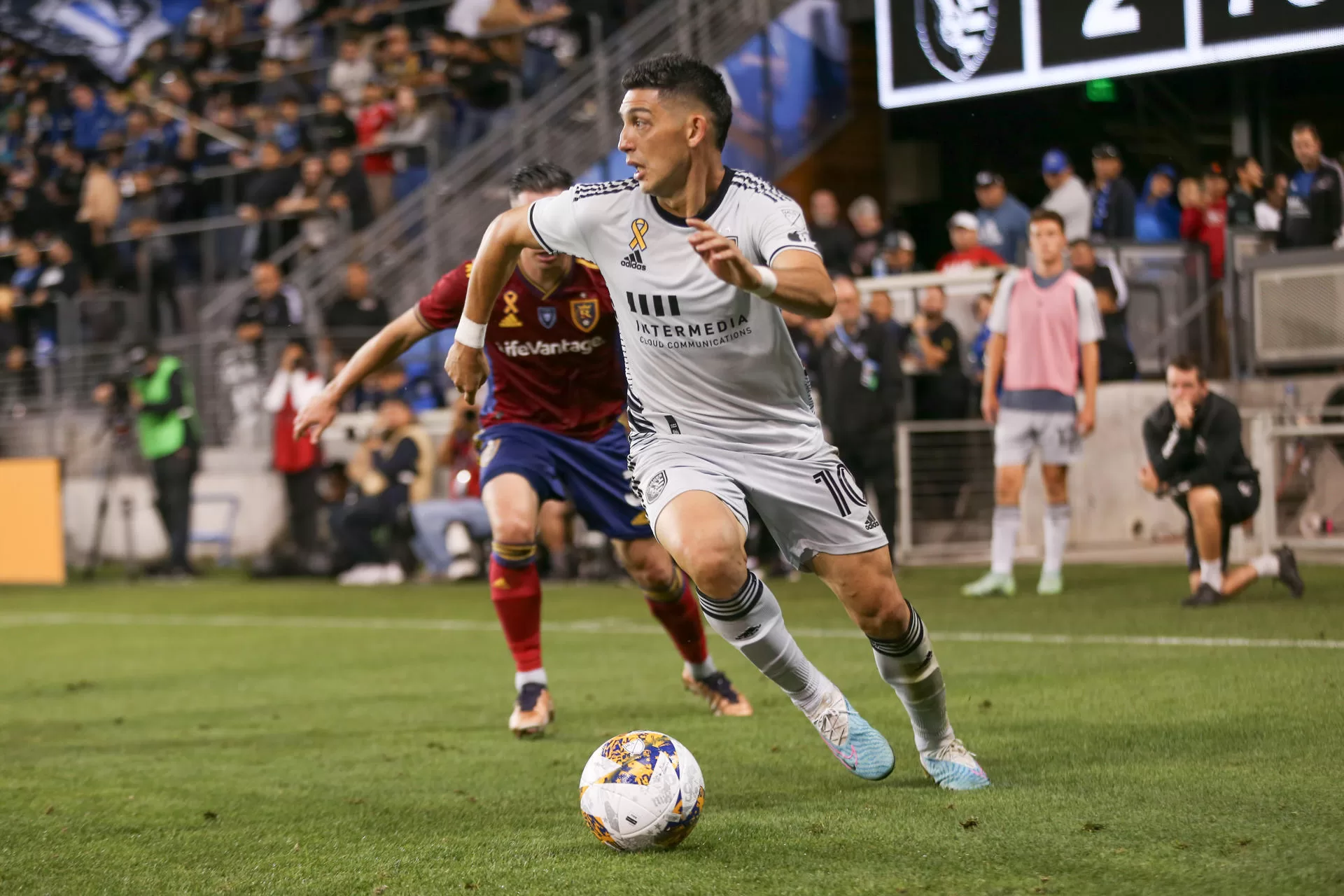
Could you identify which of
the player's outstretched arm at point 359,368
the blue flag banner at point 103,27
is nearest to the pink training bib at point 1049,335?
the player's outstretched arm at point 359,368

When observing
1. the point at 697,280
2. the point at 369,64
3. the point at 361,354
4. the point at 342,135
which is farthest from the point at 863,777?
the point at 369,64

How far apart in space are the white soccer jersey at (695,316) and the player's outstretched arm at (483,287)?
0.11m

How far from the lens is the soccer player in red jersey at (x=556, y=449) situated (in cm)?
657

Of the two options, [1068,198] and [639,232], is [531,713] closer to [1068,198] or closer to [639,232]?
[639,232]

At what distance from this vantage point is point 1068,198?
48.6ft

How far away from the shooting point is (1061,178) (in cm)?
1487

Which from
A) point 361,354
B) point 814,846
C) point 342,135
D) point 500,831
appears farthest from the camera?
point 342,135

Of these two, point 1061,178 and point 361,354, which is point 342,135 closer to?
point 1061,178

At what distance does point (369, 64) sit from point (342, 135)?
174 centimetres

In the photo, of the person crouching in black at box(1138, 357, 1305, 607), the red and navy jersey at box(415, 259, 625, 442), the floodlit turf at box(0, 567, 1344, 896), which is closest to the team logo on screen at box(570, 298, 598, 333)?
the red and navy jersey at box(415, 259, 625, 442)

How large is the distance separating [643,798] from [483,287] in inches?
71.8

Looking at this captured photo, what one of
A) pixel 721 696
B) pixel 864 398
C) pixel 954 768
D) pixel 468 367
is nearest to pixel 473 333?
pixel 468 367

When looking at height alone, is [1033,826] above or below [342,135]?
below

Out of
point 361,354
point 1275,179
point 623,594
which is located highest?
point 1275,179
